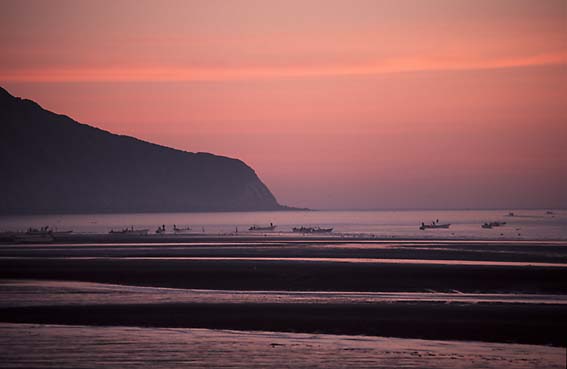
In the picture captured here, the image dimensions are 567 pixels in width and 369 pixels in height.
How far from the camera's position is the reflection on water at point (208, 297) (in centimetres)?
3294

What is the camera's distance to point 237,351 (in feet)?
74.5

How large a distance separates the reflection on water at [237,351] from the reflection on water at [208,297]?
7.06 m

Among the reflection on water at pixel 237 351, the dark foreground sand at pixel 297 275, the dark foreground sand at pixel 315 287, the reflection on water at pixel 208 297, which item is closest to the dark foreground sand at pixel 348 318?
the dark foreground sand at pixel 315 287

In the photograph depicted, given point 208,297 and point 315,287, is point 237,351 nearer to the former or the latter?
point 208,297

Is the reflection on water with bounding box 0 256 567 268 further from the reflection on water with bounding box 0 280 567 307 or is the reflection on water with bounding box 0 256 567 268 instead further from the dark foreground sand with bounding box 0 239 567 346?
the reflection on water with bounding box 0 280 567 307

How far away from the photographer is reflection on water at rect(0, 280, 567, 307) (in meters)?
32.9

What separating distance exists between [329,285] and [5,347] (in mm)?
19300

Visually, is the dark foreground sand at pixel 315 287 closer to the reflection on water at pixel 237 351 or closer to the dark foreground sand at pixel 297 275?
the dark foreground sand at pixel 297 275

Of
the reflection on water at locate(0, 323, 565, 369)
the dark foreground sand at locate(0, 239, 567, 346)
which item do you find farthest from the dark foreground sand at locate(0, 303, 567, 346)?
the reflection on water at locate(0, 323, 565, 369)

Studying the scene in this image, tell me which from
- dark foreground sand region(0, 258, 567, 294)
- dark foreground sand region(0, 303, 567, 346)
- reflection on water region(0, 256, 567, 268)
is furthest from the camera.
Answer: reflection on water region(0, 256, 567, 268)

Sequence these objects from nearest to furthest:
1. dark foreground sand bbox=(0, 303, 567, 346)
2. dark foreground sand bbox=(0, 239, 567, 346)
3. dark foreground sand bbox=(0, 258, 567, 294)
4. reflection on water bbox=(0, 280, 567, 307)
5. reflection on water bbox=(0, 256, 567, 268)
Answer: dark foreground sand bbox=(0, 303, 567, 346) → dark foreground sand bbox=(0, 239, 567, 346) → reflection on water bbox=(0, 280, 567, 307) → dark foreground sand bbox=(0, 258, 567, 294) → reflection on water bbox=(0, 256, 567, 268)

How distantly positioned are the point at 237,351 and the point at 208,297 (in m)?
12.3

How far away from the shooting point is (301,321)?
91.4 feet

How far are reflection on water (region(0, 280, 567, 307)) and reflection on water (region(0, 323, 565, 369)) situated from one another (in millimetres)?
7064
